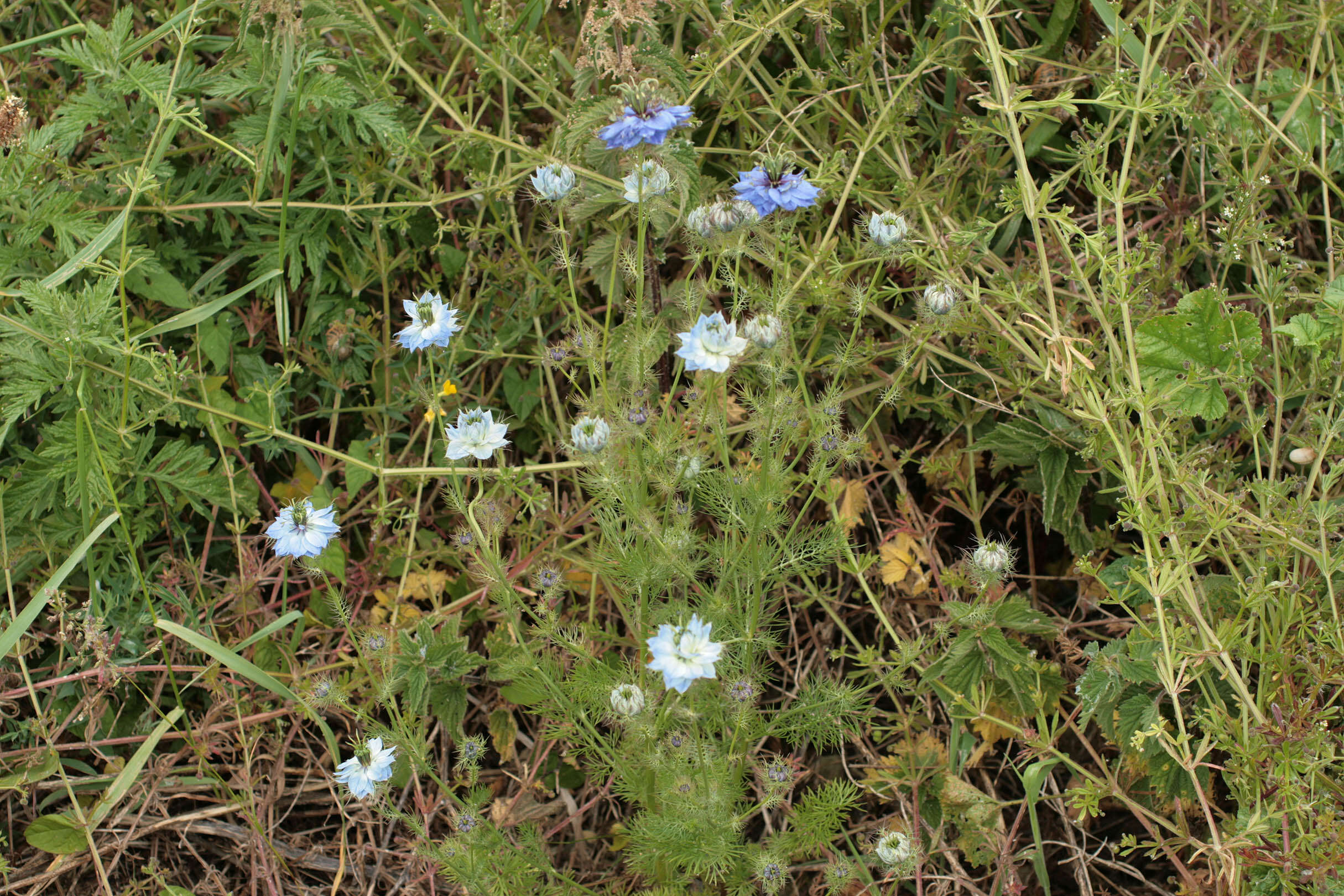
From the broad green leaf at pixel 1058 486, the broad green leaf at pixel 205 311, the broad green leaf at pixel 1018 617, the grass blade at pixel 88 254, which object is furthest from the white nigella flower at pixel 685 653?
the grass blade at pixel 88 254

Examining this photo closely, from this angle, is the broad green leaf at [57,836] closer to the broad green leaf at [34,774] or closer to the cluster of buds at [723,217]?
the broad green leaf at [34,774]

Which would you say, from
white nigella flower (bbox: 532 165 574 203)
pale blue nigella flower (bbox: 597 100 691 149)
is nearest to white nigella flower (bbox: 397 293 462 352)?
white nigella flower (bbox: 532 165 574 203)

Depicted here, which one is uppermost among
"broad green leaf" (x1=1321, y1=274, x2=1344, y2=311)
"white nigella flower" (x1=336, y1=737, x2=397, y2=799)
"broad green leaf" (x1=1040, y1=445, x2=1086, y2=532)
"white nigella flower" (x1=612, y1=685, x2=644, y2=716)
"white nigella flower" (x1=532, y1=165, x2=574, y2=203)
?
"white nigella flower" (x1=532, y1=165, x2=574, y2=203)

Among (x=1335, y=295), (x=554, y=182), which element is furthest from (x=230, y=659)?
(x=1335, y=295)

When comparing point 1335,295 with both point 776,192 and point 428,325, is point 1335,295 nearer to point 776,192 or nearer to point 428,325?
point 776,192

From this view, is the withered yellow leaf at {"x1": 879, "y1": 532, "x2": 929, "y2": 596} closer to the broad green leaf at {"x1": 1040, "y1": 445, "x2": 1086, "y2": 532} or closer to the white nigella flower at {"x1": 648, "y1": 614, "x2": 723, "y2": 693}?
the broad green leaf at {"x1": 1040, "y1": 445, "x2": 1086, "y2": 532}

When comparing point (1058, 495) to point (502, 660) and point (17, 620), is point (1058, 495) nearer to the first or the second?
point (502, 660)
